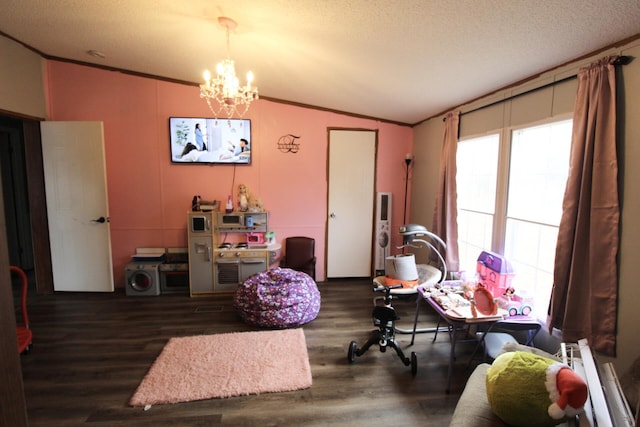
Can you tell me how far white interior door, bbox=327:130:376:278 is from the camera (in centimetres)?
439

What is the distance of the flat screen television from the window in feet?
9.07

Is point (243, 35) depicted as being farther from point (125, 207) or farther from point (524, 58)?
point (125, 207)

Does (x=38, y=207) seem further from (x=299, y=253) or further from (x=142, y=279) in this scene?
(x=299, y=253)

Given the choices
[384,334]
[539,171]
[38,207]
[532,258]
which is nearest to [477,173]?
[539,171]

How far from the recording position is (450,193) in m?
3.29

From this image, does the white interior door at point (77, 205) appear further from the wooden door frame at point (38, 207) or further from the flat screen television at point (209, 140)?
the flat screen television at point (209, 140)

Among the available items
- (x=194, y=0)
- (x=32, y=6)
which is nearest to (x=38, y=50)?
(x=32, y=6)

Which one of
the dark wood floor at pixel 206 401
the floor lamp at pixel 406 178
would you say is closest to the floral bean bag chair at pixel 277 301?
the dark wood floor at pixel 206 401

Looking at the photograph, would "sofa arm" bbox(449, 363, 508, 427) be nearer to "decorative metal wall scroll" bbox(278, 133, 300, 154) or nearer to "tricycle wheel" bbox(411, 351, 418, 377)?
"tricycle wheel" bbox(411, 351, 418, 377)

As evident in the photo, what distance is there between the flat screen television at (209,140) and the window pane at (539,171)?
3088 millimetres

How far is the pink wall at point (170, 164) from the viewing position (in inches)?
154

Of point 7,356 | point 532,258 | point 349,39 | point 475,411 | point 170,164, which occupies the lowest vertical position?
point 475,411

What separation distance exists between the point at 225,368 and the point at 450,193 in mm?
2703

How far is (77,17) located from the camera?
2.57m
